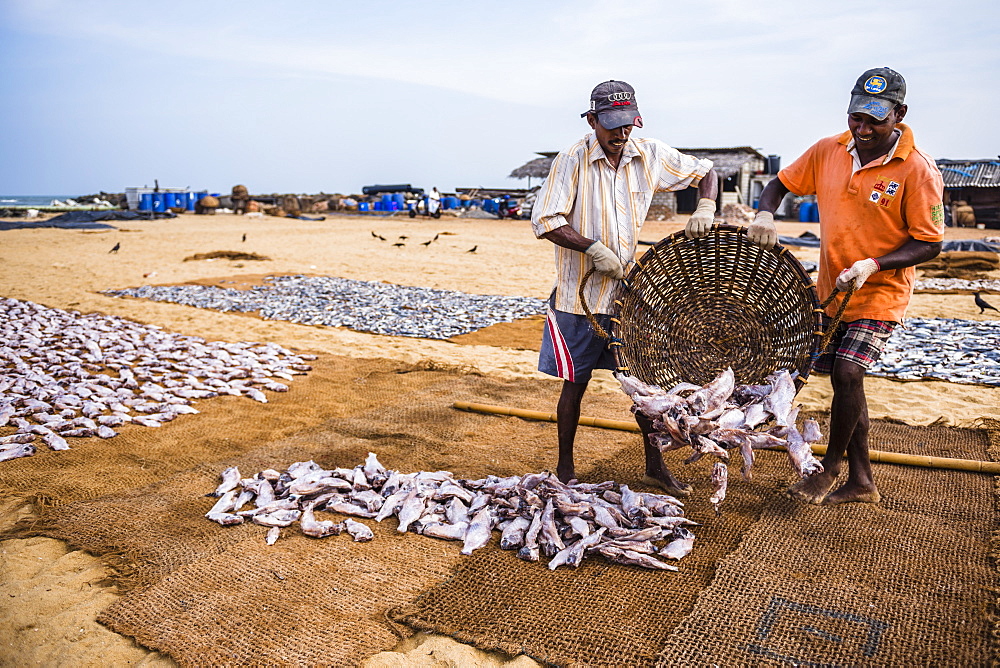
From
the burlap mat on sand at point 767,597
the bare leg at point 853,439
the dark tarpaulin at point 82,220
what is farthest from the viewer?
the dark tarpaulin at point 82,220

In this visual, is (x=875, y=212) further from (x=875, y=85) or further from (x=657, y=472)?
(x=657, y=472)

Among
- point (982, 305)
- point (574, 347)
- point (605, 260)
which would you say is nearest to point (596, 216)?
point (605, 260)

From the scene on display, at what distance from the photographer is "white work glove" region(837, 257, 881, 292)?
3.07 m

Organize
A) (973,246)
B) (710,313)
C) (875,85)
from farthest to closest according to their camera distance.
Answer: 1. (973,246)
2. (710,313)
3. (875,85)

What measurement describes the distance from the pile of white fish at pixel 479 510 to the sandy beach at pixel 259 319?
71cm

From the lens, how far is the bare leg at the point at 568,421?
3.65m

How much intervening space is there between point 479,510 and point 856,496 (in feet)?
6.15

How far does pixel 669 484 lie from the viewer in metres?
3.70

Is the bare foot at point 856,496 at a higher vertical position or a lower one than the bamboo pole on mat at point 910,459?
lower

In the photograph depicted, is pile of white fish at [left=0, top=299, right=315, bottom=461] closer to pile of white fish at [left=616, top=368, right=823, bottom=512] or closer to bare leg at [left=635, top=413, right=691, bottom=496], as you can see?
bare leg at [left=635, top=413, right=691, bottom=496]

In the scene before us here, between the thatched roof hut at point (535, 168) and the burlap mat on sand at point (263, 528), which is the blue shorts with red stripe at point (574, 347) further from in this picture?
the thatched roof hut at point (535, 168)

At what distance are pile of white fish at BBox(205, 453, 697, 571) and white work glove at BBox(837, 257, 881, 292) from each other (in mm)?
1274

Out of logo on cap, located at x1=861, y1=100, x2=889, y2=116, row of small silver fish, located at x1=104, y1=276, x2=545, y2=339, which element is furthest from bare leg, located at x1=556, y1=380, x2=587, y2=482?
row of small silver fish, located at x1=104, y1=276, x2=545, y2=339

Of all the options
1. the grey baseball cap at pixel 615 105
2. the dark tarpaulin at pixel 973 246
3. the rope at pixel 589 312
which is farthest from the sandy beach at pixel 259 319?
the dark tarpaulin at pixel 973 246
